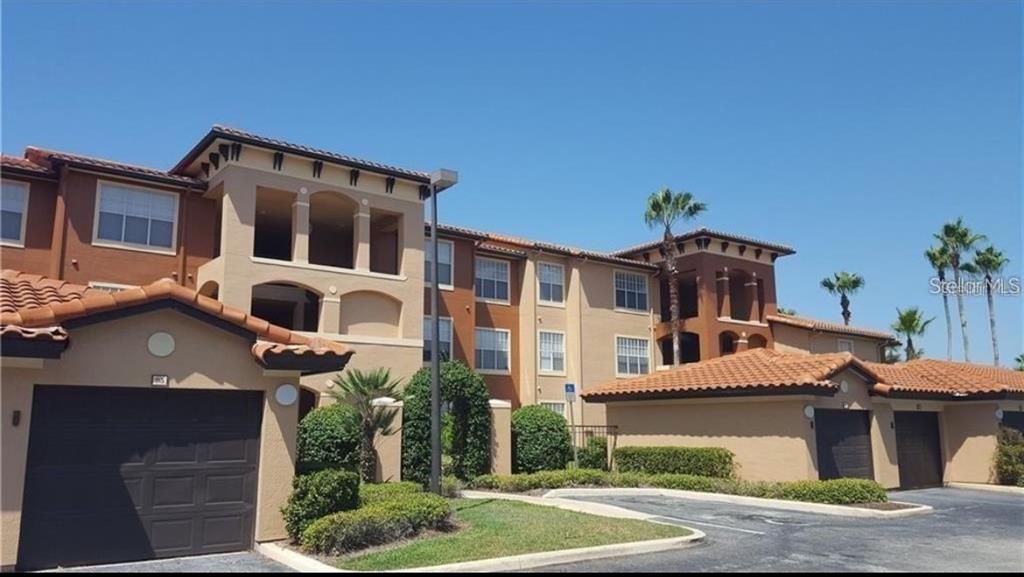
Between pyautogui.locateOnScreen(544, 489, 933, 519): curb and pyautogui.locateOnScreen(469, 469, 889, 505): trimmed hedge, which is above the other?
pyautogui.locateOnScreen(469, 469, 889, 505): trimmed hedge

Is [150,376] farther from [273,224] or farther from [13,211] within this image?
[273,224]

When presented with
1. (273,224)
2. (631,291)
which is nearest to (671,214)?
(631,291)

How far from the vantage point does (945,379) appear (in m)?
27.5

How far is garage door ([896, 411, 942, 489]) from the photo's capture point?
24.8 metres

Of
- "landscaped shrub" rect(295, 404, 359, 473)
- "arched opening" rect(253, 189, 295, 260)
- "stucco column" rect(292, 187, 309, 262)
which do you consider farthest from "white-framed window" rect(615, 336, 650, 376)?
"landscaped shrub" rect(295, 404, 359, 473)

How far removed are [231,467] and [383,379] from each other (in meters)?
6.78

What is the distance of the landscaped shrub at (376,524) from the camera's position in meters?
11.2

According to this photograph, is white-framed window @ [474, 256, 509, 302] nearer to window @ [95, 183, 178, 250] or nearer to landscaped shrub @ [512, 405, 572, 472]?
landscaped shrub @ [512, 405, 572, 472]

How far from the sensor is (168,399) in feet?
37.7

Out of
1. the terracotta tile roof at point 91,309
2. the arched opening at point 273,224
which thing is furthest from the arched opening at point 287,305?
the terracotta tile roof at point 91,309

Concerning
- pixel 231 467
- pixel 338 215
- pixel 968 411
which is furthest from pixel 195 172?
pixel 968 411

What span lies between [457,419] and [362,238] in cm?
731

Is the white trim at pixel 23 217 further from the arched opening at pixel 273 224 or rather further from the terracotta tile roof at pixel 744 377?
the terracotta tile roof at pixel 744 377

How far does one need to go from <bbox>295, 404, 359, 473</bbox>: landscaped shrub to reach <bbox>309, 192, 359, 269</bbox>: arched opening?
9.75 metres
